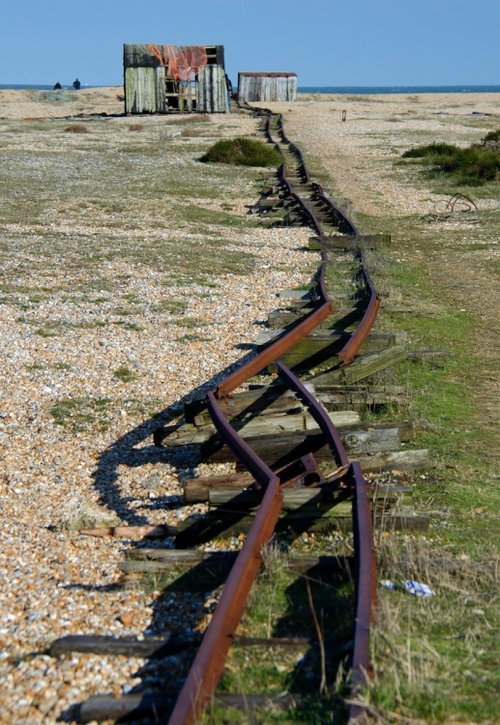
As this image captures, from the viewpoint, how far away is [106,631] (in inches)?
171

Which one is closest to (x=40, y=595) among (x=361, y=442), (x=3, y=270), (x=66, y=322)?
(x=361, y=442)

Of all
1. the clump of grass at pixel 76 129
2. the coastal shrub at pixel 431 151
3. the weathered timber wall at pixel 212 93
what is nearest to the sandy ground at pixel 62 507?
the coastal shrub at pixel 431 151

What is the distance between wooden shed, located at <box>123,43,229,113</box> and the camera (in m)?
49.1

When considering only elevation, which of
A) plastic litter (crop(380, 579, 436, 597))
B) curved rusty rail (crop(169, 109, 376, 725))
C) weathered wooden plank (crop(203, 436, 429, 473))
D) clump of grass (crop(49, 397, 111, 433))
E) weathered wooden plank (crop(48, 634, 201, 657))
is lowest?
clump of grass (crop(49, 397, 111, 433))

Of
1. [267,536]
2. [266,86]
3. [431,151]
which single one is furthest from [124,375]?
[266,86]

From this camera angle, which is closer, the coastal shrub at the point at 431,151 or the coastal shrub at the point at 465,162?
the coastal shrub at the point at 465,162

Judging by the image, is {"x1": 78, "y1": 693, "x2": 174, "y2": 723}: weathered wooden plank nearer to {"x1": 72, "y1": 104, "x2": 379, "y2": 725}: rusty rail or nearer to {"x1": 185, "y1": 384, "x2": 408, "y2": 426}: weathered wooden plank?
{"x1": 72, "y1": 104, "x2": 379, "y2": 725}: rusty rail

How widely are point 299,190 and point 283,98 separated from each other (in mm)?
50688

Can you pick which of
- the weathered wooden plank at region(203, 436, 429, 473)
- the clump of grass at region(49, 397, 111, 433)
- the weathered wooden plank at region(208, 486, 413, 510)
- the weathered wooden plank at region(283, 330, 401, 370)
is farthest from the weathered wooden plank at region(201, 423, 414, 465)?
the weathered wooden plank at region(283, 330, 401, 370)

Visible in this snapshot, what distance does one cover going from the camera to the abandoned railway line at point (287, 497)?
11.9ft

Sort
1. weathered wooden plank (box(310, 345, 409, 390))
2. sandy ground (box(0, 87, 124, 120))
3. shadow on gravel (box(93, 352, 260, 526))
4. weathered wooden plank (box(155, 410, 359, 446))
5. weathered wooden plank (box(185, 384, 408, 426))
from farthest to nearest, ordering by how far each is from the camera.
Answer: sandy ground (box(0, 87, 124, 120)) → weathered wooden plank (box(310, 345, 409, 390)) → weathered wooden plank (box(185, 384, 408, 426)) → weathered wooden plank (box(155, 410, 359, 446)) → shadow on gravel (box(93, 352, 260, 526))

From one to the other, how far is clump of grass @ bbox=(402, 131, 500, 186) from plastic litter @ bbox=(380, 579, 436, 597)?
1947cm

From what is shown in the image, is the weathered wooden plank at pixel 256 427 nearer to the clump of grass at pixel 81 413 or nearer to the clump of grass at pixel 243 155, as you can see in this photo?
the clump of grass at pixel 81 413

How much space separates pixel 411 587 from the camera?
453cm
